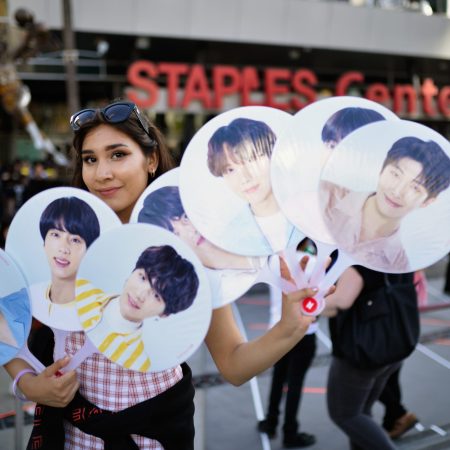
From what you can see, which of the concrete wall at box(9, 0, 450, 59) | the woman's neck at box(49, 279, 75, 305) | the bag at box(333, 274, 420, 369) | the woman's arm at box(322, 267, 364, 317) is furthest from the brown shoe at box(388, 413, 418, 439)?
the concrete wall at box(9, 0, 450, 59)

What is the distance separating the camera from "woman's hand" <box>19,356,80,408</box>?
130cm

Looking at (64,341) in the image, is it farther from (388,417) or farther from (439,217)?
(388,417)

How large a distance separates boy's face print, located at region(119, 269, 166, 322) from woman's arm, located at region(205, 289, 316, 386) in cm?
34

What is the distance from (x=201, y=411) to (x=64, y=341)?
6.71 ft

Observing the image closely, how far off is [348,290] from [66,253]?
155 centimetres

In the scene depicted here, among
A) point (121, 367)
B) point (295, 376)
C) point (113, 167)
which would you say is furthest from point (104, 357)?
point (295, 376)

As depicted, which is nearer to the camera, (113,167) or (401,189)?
(401,189)

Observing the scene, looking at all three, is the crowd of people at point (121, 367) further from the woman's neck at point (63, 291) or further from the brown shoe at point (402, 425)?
the brown shoe at point (402, 425)

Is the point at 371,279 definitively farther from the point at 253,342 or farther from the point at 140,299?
the point at 140,299

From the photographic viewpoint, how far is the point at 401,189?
1.26 meters

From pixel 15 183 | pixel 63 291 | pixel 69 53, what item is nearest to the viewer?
pixel 63 291

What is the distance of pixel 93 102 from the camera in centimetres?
1936

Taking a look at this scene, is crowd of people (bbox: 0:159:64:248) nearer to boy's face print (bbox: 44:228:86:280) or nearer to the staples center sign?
the staples center sign

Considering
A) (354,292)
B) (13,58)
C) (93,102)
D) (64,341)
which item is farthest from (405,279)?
(93,102)
